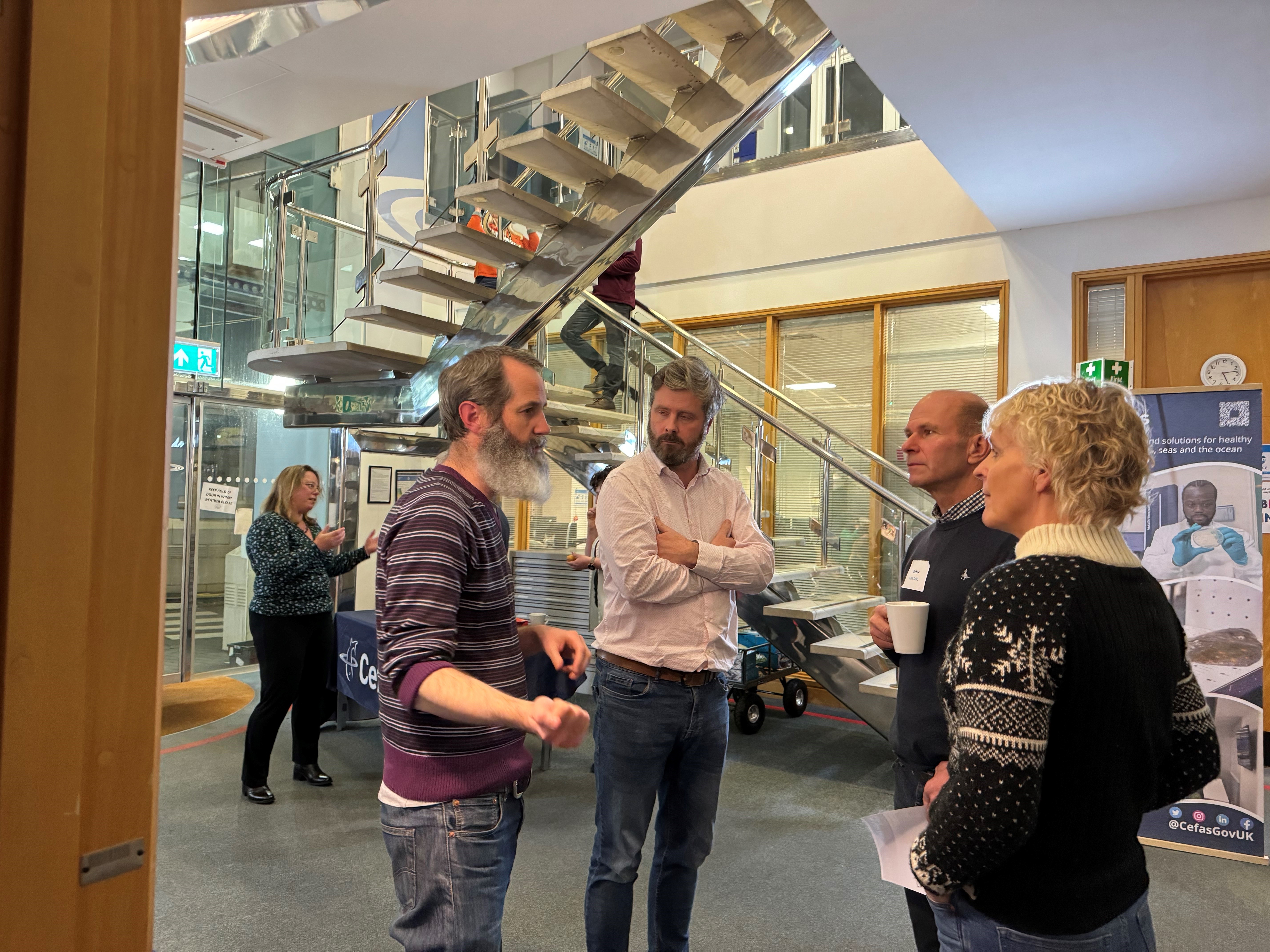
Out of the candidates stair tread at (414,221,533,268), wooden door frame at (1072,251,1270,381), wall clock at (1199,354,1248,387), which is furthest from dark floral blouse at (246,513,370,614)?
wall clock at (1199,354,1248,387)

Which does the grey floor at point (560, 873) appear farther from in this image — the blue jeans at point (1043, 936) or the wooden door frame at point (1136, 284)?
the wooden door frame at point (1136, 284)

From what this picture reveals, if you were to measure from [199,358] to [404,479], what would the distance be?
1945 millimetres

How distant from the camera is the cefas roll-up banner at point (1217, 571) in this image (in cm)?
385

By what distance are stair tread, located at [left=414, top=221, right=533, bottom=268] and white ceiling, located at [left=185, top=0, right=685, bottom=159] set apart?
2.34 feet

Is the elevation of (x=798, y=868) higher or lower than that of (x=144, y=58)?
lower

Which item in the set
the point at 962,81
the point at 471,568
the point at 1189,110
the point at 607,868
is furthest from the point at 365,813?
the point at 1189,110

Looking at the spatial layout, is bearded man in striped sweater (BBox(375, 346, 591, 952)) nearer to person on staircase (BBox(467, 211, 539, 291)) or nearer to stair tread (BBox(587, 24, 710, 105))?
stair tread (BBox(587, 24, 710, 105))

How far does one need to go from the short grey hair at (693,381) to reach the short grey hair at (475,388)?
0.73 metres

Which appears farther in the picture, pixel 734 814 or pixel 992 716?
pixel 734 814

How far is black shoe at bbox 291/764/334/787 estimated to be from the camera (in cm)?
448

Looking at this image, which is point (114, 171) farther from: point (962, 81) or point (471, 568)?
point (962, 81)

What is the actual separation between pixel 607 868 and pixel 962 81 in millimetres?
3793

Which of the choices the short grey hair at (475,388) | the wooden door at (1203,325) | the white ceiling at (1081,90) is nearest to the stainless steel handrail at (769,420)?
the white ceiling at (1081,90)

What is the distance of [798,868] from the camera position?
3.57 meters
